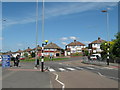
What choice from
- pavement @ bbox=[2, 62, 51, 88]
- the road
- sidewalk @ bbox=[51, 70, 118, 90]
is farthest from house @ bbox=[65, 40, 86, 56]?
sidewalk @ bbox=[51, 70, 118, 90]

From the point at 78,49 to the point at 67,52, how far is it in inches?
289

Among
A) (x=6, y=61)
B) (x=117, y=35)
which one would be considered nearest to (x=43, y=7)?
(x=6, y=61)

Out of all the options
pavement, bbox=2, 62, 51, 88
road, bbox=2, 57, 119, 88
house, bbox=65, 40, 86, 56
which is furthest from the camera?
house, bbox=65, 40, 86, 56

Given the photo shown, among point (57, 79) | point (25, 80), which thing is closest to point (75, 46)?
point (57, 79)

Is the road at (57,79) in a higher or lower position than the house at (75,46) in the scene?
lower

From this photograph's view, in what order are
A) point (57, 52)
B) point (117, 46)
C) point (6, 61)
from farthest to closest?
point (57, 52) < point (117, 46) < point (6, 61)

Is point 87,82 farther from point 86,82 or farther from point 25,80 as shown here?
point 25,80

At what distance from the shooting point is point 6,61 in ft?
81.0

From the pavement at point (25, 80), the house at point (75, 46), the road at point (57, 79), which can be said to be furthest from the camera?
the house at point (75, 46)

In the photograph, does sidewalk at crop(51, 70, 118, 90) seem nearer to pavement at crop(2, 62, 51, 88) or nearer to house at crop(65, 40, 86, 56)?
pavement at crop(2, 62, 51, 88)

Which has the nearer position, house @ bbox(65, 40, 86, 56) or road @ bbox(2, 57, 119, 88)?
road @ bbox(2, 57, 119, 88)

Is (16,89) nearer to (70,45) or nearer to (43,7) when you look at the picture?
(43,7)

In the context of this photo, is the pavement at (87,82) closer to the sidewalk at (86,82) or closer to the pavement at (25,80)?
the sidewalk at (86,82)

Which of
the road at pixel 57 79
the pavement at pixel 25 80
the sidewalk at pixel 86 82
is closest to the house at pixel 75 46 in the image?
the road at pixel 57 79
